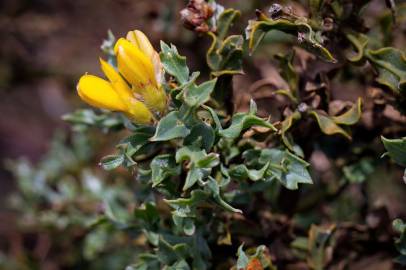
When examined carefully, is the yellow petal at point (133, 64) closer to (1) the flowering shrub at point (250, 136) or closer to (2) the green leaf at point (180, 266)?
(1) the flowering shrub at point (250, 136)

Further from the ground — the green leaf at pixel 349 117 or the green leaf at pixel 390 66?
the green leaf at pixel 390 66

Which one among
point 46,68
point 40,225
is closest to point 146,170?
point 40,225

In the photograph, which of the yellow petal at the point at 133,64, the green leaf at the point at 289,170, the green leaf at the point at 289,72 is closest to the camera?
the yellow petal at the point at 133,64

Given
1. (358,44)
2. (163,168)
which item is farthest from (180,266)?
(358,44)

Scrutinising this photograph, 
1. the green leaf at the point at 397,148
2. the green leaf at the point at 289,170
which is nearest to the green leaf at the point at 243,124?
the green leaf at the point at 289,170

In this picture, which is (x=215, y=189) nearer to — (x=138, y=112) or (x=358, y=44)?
(x=138, y=112)

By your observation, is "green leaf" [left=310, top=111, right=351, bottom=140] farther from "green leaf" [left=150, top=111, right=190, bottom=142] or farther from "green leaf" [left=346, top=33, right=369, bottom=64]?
"green leaf" [left=150, top=111, right=190, bottom=142]
